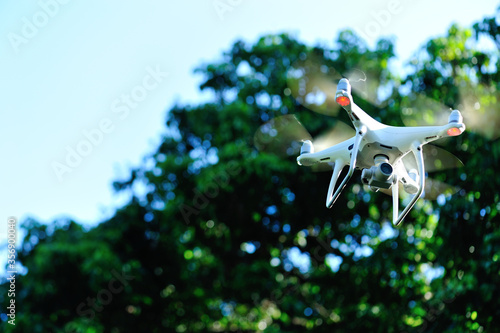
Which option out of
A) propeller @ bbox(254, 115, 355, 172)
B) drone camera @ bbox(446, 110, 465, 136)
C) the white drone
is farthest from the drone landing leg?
propeller @ bbox(254, 115, 355, 172)

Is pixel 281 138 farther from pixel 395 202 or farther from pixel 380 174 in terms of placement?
pixel 380 174

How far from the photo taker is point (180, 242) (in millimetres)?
9453

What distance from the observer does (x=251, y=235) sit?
915 cm

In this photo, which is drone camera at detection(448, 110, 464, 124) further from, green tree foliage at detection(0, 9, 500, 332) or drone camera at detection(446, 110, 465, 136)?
green tree foliage at detection(0, 9, 500, 332)

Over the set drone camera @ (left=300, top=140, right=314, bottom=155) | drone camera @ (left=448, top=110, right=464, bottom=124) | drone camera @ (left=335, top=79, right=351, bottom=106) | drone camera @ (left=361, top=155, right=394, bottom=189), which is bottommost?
drone camera @ (left=361, top=155, right=394, bottom=189)

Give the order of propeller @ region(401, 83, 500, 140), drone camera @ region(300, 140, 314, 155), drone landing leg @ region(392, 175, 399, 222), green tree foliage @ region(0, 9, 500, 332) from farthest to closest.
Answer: green tree foliage @ region(0, 9, 500, 332), propeller @ region(401, 83, 500, 140), drone camera @ region(300, 140, 314, 155), drone landing leg @ region(392, 175, 399, 222)

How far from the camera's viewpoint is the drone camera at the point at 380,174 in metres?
2.31

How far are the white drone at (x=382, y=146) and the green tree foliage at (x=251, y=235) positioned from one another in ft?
14.0

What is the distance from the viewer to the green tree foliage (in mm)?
7258

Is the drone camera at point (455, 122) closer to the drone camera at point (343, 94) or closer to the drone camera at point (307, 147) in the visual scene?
the drone camera at point (343, 94)

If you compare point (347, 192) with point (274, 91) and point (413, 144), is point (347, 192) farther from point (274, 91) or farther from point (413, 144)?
point (413, 144)

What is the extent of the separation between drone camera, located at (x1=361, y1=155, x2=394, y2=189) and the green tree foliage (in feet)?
14.2

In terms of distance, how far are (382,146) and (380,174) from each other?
0.15 metres

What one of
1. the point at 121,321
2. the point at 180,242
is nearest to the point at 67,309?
the point at 121,321
